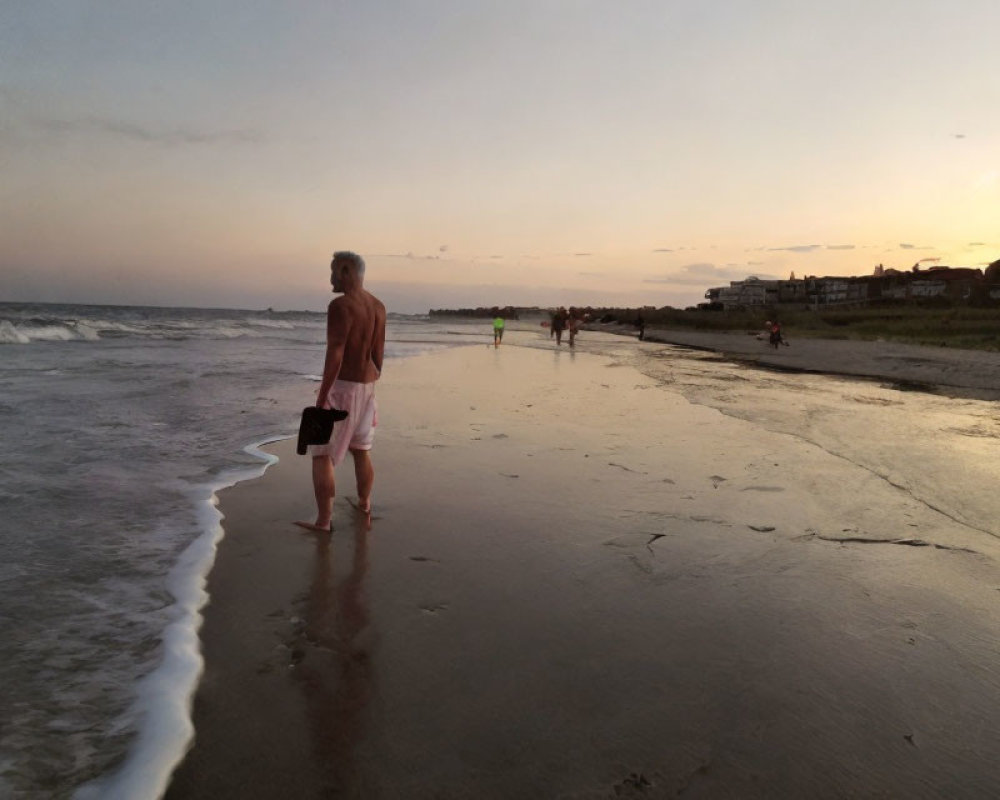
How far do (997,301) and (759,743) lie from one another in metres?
70.1

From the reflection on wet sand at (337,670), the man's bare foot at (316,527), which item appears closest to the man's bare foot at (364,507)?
the man's bare foot at (316,527)

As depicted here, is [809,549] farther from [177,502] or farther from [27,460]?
[27,460]

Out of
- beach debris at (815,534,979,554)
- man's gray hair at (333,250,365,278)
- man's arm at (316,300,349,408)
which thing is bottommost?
beach debris at (815,534,979,554)

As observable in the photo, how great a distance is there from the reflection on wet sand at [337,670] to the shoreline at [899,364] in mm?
14005

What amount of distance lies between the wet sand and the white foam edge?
66 millimetres

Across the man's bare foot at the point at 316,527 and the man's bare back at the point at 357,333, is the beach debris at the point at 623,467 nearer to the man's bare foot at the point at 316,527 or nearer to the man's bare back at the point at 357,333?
the man's bare back at the point at 357,333

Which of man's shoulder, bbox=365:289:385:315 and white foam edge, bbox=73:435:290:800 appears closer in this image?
white foam edge, bbox=73:435:290:800

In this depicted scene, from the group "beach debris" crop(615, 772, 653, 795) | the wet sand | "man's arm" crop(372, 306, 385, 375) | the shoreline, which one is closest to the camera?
"beach debris" crop(615, 772, 653, 795)

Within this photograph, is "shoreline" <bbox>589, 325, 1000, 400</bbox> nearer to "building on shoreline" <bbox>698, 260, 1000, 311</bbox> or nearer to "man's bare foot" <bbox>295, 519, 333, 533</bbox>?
"man's bare foot" <bbox>295, 519, 333, 533</bbox>

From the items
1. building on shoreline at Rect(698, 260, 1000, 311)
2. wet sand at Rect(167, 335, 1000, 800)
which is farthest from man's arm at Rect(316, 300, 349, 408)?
building on shoreline at Rect(698, 260, 1000, 311)

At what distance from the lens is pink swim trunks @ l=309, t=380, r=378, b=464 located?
15.0 feet

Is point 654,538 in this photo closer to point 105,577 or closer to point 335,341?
point 335,341

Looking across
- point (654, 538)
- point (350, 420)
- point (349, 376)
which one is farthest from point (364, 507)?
point (654, 538)

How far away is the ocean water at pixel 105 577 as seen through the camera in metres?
2.19
